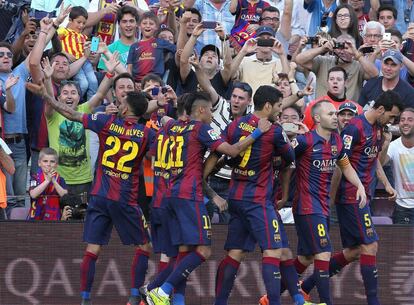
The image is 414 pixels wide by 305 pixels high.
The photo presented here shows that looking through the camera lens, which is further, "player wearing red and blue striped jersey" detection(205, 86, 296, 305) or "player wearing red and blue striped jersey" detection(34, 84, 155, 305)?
"player wearing red and blue striped jersey" detection(34, 84, 155, 305)

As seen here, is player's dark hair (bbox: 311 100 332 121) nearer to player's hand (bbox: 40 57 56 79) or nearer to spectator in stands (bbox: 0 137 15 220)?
player's hand (bbox: 40 57 56 79)

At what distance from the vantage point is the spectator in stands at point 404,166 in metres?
17.4

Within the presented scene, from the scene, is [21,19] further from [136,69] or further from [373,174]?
[373,174]

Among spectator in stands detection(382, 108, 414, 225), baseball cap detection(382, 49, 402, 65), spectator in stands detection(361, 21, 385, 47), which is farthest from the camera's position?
spectator in stands detection(361, 21, 385, 47)

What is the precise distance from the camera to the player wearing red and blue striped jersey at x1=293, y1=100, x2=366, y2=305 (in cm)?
1597

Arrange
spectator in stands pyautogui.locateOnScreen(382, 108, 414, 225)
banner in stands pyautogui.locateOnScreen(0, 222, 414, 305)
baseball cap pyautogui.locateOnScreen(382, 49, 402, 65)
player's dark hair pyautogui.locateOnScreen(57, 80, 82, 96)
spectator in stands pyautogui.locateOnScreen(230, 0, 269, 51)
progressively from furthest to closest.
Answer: spectator in stands pyautogui.locateOnScreen(230, 0, 269, 51) → baseball cap pyautogui.locateOnScreen(382, 49, 402, 65) → player's dark hair pyautogui.locateOnScreen(57, 80, 82, 96) → spectator in stands pyautogui.locateOnScreen(382, 108, 414, 225) → banner in stands pyautogui.locateOnScreen(0, 222, 414, 305)

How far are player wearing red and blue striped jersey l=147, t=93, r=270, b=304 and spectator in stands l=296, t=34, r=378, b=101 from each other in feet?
13.0

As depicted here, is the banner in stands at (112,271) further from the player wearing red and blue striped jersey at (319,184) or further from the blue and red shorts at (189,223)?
the blue and red shorts at (189,223)

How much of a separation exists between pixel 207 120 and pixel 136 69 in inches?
141

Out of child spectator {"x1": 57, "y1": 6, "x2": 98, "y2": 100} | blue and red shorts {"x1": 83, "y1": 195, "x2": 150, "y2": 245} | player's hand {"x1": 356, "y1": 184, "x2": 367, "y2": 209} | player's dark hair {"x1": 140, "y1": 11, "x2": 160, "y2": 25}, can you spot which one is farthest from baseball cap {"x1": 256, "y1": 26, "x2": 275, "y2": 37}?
blue and red shorts {"x1": 83, "y1": 195, "x2": 150, "y2": 245}

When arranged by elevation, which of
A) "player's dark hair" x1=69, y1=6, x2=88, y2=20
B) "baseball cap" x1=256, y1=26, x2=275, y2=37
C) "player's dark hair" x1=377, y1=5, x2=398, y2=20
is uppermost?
"player's dark hair" x1=377, y1=5, x2=398, y2=20

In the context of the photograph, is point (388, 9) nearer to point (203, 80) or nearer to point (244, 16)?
point (244, 16)

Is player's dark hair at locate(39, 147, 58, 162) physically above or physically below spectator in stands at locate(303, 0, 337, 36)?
below

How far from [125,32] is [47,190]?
3575mm
